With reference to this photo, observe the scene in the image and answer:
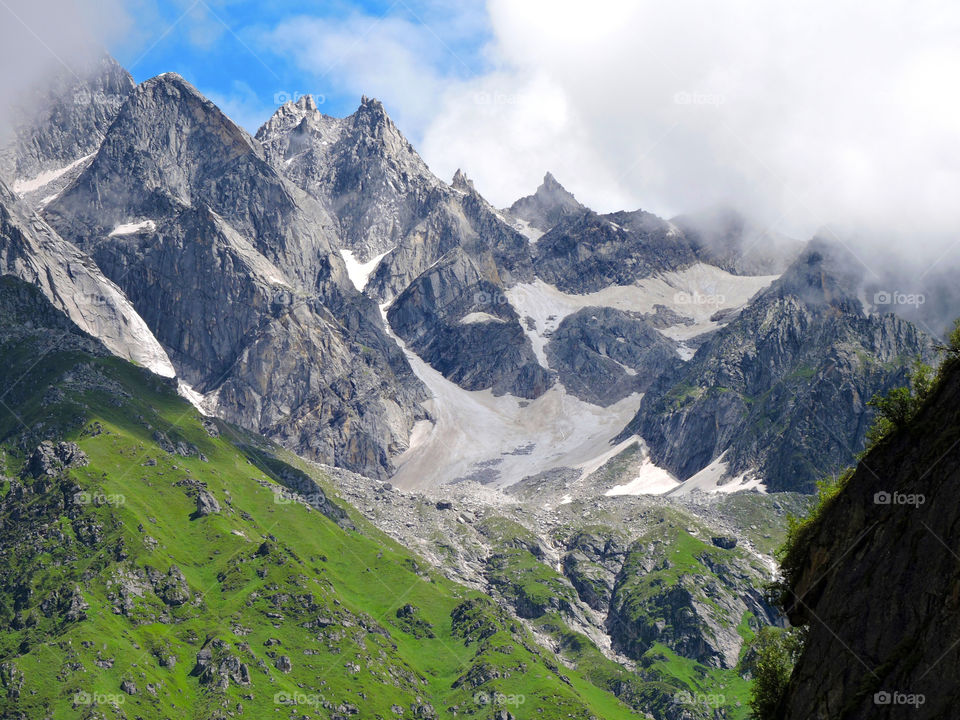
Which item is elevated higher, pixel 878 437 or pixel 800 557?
pixel 878 437

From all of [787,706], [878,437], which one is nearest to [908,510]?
[878,437]

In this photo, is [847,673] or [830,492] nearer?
[847,673]

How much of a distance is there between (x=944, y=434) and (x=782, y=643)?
17790 mm

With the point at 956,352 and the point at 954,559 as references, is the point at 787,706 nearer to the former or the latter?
the point at 954,559

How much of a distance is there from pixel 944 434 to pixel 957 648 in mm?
9770

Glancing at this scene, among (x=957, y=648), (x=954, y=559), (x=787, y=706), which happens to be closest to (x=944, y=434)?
(x=954, y=559)

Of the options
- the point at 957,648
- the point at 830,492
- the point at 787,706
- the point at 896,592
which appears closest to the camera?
the point at 957,648

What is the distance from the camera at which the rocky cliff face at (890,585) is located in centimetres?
4031

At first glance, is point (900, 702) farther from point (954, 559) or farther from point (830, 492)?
point (830, 492)

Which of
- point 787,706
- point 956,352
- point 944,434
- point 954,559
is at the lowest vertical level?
point 787,706

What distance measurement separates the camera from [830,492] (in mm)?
54375

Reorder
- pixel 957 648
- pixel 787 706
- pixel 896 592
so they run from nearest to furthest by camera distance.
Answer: pixel 957 648, pixel 896 592, pixel 787 706

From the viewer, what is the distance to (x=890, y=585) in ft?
144

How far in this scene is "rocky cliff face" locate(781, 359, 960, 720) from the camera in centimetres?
4031
